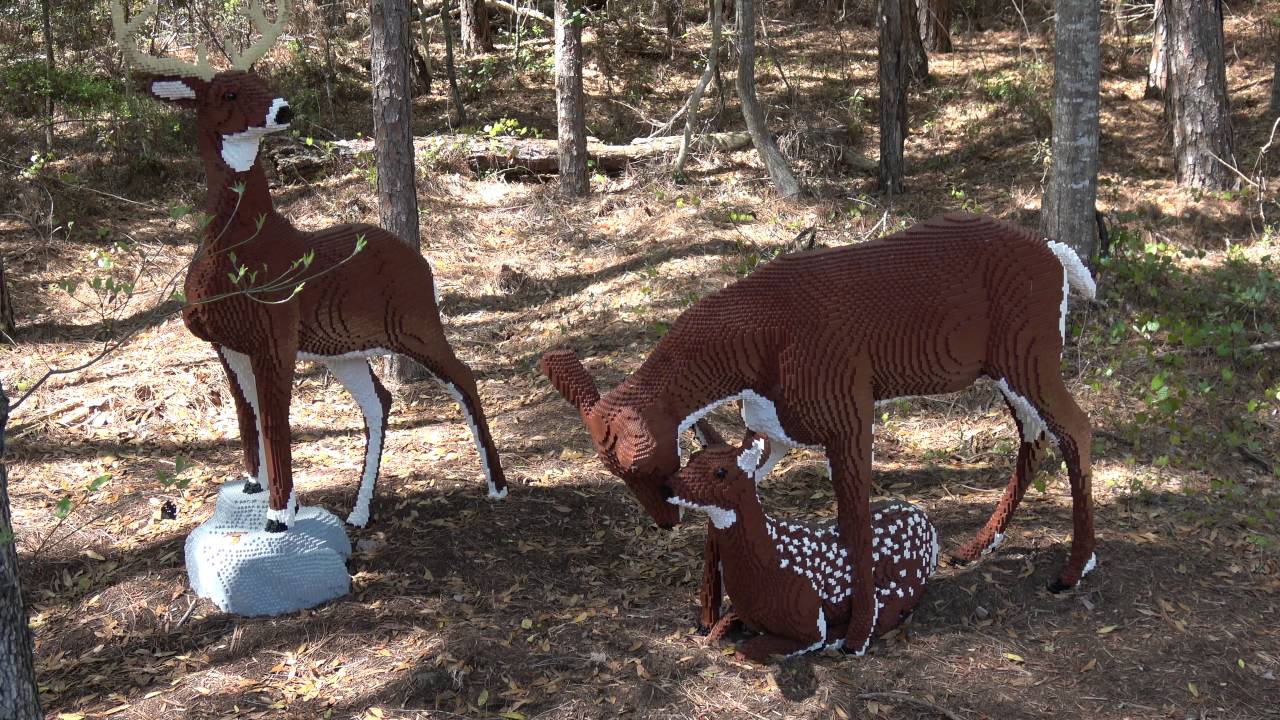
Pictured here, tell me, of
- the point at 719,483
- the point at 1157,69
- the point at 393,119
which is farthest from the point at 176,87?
the point at 1157,69

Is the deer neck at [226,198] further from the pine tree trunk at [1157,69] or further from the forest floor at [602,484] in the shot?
the pine tree trunk at [1157,69]

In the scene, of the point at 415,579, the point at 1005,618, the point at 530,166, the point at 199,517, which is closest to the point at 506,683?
the point at 415,579

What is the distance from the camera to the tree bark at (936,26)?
14.4 metres

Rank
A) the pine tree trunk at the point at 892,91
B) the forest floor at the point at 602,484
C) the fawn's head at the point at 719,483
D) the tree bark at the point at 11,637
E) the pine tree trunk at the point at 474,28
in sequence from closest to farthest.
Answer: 1. the tree bark at the point at 11,637
2. the fawn's head at the point at 719,483
3. the forest floor at the point at 602,484
4. the pine tree trunk at the point at 892,91
5. the pine tree trunk at the point at 474,28

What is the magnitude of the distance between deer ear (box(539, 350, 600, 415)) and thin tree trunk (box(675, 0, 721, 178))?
668cm

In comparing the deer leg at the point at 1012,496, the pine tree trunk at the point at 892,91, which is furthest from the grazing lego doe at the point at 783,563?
the pine tree trunk at the point at 892,91

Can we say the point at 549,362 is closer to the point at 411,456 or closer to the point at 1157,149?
the point at 411,456

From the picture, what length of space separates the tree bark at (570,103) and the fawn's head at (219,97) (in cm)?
629

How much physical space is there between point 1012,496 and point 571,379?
2160mm

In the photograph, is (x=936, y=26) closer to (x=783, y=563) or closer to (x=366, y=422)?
(x=366, y=422)

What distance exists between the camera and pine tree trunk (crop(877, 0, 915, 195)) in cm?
1020

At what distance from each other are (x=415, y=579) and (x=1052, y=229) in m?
4.66

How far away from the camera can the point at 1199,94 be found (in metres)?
9.16

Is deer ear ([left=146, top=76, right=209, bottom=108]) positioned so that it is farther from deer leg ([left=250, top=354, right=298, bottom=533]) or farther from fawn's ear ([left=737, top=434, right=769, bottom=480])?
fawn's ear ([left=737, top=434, right=769, bottom=480])
